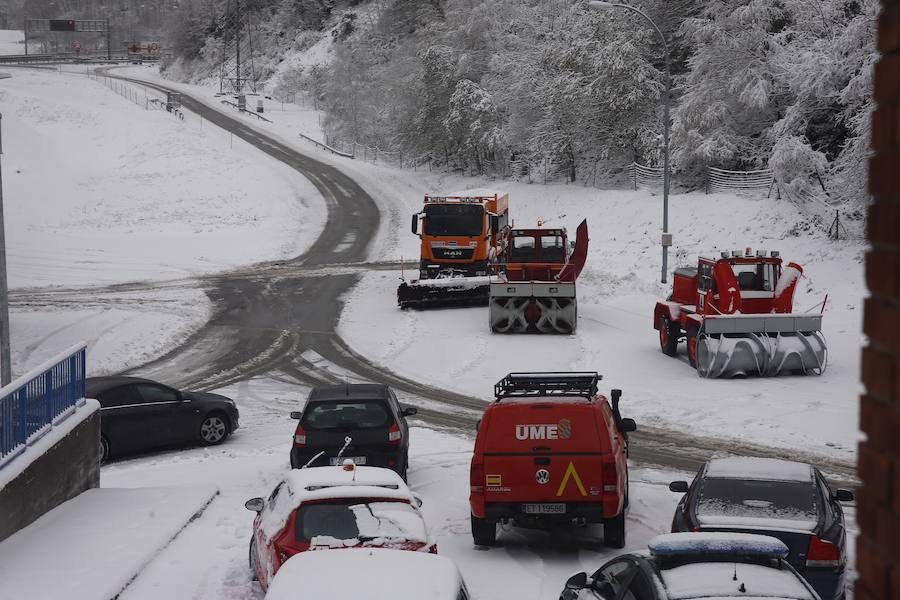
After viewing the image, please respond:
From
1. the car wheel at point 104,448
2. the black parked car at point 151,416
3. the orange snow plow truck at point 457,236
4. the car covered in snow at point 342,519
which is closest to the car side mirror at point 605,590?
the car covered in snow at point 342,519

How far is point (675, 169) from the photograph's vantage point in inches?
1759

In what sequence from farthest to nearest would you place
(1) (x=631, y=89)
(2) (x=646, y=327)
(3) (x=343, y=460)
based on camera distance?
1. (1) (x=631, y=89)
2. (2) (x=646, y=327)
3. (3) (x=343, y=460)

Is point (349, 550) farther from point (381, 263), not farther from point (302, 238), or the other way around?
point (302, 238)

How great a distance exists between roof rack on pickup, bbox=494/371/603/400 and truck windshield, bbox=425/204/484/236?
21526 mm

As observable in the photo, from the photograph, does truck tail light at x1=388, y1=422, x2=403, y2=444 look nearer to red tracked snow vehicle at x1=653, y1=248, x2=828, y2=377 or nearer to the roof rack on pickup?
the roof rack on pickup

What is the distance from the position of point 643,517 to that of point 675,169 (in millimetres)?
31883

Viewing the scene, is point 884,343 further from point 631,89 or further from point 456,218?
point 631,89

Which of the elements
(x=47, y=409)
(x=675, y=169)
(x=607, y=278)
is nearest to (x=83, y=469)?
(x=47, y=409)

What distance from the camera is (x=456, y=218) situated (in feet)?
116

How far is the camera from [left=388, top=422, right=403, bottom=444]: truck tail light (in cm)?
1514

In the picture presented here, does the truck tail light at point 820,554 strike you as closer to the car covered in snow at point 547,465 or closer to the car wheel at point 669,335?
the car covered in snow at point 547,465

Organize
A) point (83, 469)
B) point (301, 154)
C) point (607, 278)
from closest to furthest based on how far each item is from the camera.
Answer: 1. point (83, 469)
2. point (607, 278)
3. point (301, 154)

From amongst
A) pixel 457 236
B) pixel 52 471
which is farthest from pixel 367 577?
pixel 457 236

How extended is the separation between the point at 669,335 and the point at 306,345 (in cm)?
926
